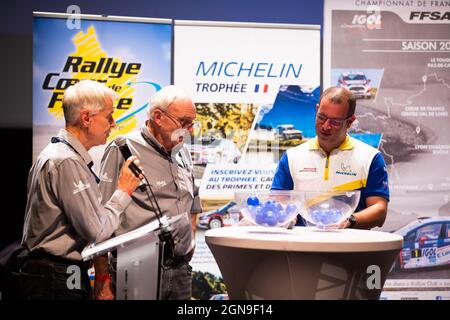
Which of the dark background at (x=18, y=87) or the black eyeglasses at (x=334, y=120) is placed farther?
the dark background at (x=18, y=87)

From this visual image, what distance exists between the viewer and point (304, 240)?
2.48 m

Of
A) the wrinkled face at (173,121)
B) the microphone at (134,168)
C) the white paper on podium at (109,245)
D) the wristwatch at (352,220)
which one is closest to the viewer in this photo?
the white paper on podium at (109,245)

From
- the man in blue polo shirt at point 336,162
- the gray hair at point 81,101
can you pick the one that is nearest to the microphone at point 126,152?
the gray hair at point 81,101

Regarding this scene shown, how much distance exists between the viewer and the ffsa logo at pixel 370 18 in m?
5.24

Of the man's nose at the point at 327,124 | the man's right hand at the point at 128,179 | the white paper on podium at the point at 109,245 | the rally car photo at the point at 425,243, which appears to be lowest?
the rally car photo at the point at 425,243

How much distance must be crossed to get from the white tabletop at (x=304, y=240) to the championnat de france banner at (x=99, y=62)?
2488 mm

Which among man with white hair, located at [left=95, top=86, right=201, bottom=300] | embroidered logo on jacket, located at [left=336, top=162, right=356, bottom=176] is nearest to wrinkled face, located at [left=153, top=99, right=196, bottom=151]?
man with white hair, located at [left=95, top=86, right=201, bottom=300]

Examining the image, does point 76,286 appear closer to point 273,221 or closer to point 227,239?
point 227,239

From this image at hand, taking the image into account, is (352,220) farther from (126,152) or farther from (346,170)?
(126,152)

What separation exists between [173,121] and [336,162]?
3.24 feet

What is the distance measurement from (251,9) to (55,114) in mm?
1940

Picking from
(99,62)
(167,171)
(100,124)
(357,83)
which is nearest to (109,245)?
(100,124)

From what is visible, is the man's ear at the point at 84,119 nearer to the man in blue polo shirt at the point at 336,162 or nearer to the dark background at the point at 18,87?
the man in blue polo shirt at the point at 336,162

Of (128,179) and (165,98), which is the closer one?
(128,179)
